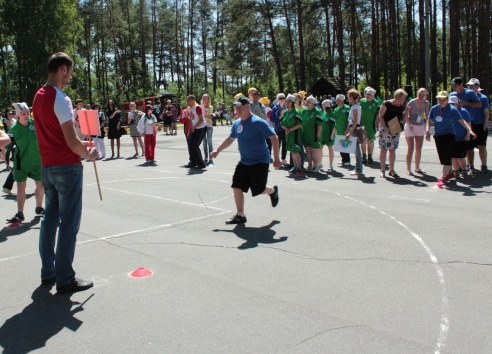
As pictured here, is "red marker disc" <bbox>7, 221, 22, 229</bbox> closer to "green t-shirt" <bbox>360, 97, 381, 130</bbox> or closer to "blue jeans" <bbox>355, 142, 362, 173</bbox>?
"blue jeans" <bbox>355, 142, 362, 173</bbox>

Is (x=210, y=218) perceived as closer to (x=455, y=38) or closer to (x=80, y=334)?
(x=80, y=334)

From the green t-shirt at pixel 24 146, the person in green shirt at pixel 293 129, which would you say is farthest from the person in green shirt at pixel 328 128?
the green t-shirt at pixel 24 146

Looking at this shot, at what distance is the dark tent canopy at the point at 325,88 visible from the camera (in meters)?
40.2

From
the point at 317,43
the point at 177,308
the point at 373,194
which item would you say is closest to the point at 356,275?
the point at 177,308

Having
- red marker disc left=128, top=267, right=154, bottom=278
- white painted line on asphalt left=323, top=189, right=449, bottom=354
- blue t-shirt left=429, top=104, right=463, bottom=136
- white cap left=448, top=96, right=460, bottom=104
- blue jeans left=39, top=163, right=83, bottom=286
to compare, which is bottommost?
white painted line on asphalt left=323, top=189, right=449, bottom=354

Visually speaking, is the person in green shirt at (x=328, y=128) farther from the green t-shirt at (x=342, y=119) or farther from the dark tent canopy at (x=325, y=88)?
the dark tent canopy at (x=325, y=88)

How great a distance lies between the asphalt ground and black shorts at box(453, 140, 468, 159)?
3.22ft

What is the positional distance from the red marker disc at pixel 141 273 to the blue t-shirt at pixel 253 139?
8.65 ft

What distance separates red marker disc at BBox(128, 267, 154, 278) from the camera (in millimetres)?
5275

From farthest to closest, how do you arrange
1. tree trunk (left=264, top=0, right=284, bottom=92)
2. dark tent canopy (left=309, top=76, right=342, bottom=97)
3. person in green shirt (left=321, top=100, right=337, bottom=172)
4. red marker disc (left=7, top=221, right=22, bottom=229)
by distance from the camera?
tree trunk (left=264, top=0, right=284, bottom=92), dark tent canopy (left=309, top=76, right=342, bottom=97), person in green shirt (left=321, top=100, right=337, bottom=172), red marker disc (left=7, top=221, right=22, bottom=229)

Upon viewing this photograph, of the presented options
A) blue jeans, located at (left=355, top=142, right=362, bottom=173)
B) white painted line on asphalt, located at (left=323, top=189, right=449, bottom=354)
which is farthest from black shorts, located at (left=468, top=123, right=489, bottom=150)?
white painted line on asphalt, located at (left=323, top=189, right=449, bottom=354)

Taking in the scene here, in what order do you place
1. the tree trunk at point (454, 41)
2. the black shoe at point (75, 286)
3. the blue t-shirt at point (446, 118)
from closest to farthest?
the black shoe at point (75, 286) → the blue t-shirt at point (446, 118) → the tree trunk at point (454, 41)

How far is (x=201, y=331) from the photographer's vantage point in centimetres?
397

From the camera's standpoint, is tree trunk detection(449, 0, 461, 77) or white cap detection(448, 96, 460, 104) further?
tree trunk detection(449, 0, 461, 77)
